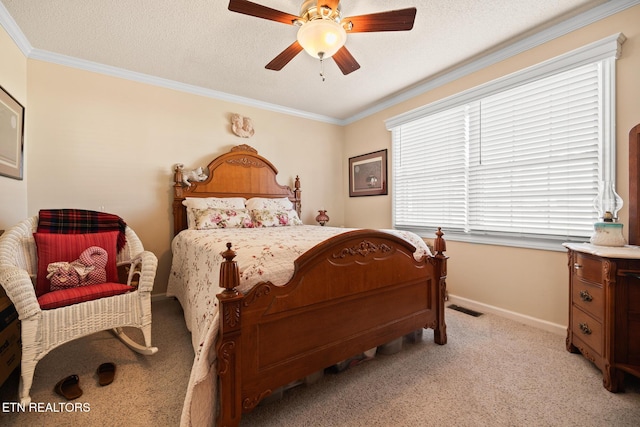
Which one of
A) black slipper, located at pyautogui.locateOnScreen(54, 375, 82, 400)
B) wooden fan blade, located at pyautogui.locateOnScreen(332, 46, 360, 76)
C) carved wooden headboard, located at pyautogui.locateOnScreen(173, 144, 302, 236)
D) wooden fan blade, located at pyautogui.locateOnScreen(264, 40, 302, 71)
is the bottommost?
black slipper, located at pyautogui.locateOnScreen(54, 375, 82, 400)

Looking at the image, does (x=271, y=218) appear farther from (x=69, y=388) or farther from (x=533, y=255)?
(x=533, y=255)

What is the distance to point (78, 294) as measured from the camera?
5.52 feet

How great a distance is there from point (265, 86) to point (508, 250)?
3160mm

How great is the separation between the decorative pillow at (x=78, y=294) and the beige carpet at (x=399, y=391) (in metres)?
0.48

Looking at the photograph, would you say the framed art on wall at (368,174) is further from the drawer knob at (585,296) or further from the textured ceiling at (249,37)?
the drawer knob at (585,296)

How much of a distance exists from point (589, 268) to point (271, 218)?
2.77 m

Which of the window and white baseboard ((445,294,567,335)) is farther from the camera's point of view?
white baseboard ((445,294,567,335))

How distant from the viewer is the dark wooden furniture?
4.87 feet

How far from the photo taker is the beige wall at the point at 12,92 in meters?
2.10

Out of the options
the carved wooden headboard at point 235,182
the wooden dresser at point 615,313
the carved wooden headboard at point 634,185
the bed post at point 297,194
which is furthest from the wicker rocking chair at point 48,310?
the carved wooden headboard at point 634,185

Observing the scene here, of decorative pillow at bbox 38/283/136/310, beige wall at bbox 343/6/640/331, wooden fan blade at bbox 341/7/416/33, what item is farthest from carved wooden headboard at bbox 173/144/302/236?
wooden fan blade at bbox 341/7/416/33

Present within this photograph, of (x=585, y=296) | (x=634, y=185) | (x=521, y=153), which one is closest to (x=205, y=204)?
(x=521, y=153)

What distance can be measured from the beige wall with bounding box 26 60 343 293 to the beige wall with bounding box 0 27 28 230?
9 centimetres

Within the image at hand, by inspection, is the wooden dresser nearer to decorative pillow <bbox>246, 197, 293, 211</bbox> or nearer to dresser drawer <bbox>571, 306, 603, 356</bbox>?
dresser drawer <bbox>571, 306, 603, 356</bbox>
